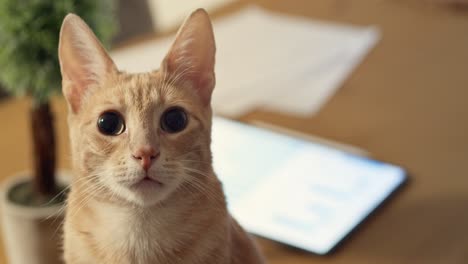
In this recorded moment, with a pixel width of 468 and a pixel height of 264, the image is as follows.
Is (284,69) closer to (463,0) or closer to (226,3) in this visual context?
(226,3)

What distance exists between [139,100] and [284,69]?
870mm

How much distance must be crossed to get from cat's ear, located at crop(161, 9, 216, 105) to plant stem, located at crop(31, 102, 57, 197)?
0.93 ft

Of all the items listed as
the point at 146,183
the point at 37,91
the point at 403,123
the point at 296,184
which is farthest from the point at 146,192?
the point at 403,123

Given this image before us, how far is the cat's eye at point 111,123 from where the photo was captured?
21.8 inches

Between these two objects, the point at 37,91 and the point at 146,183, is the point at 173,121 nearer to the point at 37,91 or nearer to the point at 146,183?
the point at 146,183

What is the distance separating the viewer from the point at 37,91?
77cm

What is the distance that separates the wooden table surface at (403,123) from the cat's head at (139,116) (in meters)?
0.38

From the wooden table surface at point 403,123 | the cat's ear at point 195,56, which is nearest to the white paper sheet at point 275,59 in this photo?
the wooden table surface at point 403,123

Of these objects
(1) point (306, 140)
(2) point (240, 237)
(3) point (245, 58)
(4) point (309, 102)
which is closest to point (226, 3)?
(3) point (245, 58)

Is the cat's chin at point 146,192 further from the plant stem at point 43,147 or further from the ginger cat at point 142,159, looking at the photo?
the plant stem at point 43,147

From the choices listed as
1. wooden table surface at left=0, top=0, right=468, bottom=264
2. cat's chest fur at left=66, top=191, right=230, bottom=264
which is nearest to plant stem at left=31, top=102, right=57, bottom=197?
wooden table surface at left=0, top=0, right=468, bottom=264

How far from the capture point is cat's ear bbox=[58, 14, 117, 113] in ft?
1.82

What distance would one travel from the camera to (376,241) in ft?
3.05

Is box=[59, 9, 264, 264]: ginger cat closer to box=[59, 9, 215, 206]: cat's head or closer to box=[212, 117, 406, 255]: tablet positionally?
box=[59, 9, 215, 206]: cat's head
